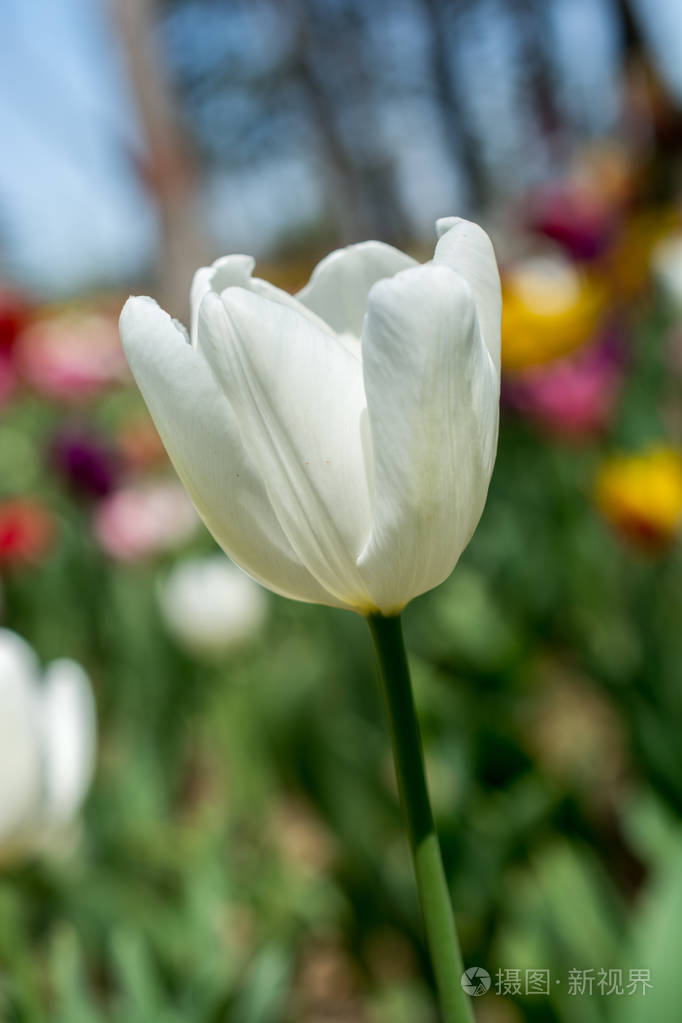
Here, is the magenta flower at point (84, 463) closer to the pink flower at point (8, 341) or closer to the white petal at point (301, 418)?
the pink flower at point (8, 341)

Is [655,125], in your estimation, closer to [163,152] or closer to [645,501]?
[163,152]

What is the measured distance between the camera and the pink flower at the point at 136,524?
6.21ft

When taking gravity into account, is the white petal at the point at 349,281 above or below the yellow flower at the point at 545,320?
above

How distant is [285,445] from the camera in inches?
14.8

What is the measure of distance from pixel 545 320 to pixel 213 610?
92 cm

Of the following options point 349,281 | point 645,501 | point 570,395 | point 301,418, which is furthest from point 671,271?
point 301,418

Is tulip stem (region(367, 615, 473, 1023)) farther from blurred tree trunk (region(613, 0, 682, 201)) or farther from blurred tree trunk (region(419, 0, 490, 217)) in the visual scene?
blurred tree trunk (region(419, 0, 490, 217))

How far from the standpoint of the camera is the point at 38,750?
30.7 inches

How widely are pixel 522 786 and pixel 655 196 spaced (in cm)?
243

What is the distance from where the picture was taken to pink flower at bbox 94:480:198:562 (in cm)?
189

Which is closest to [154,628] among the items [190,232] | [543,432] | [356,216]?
[543,432]

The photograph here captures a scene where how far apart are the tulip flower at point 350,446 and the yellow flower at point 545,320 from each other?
1.61 metres

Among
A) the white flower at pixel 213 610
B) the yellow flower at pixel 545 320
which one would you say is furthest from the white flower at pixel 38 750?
the yellow flower at pixel 545 320

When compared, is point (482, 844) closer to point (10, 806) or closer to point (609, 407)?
point (10, 806)
